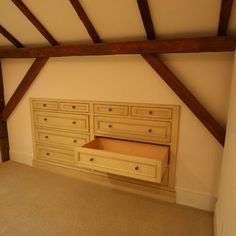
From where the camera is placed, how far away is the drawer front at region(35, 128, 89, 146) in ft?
9.05

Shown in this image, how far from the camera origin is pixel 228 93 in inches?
76.2

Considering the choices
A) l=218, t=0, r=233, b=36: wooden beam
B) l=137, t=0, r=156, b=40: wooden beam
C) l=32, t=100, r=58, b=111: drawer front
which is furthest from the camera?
l=32, t=100, r=58, b=111: drawer front

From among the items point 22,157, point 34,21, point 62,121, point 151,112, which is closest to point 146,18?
point 151,112

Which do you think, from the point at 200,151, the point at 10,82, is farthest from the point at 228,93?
the point at 10,82

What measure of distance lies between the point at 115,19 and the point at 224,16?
100cm

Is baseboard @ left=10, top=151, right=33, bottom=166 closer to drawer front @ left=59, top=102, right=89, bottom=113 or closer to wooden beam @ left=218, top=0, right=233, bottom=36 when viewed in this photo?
drawer front @ left=59, top=102, right=89, bottom=113

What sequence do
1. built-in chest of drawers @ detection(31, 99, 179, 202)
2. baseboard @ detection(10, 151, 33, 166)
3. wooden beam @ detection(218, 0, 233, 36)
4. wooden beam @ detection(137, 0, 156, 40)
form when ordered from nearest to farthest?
wooden beam @ detection(218, 0, 233, 36) → wooden beam @ detection(137, 0, 156, 40) → built-in chest of drawers @ detection(31, 99, 179, 202) → baseboard @ detection(10, 151, 33, 166)

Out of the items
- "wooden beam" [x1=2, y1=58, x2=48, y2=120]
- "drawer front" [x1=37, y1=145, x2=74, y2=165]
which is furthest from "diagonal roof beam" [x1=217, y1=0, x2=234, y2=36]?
"drawer front" [x1=37, y1=145, x2=74, y2=165]

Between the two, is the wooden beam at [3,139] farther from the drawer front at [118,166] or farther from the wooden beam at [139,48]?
the drawer front at [118,166]

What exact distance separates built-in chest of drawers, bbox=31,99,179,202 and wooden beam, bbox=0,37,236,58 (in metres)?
0.62

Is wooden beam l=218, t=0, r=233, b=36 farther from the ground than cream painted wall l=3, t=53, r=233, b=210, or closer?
farther from the ground

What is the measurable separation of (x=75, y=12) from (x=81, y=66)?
2.23 ft

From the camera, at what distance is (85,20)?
203cm

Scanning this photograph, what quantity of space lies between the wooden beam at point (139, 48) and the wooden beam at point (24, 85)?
0.39 ft
